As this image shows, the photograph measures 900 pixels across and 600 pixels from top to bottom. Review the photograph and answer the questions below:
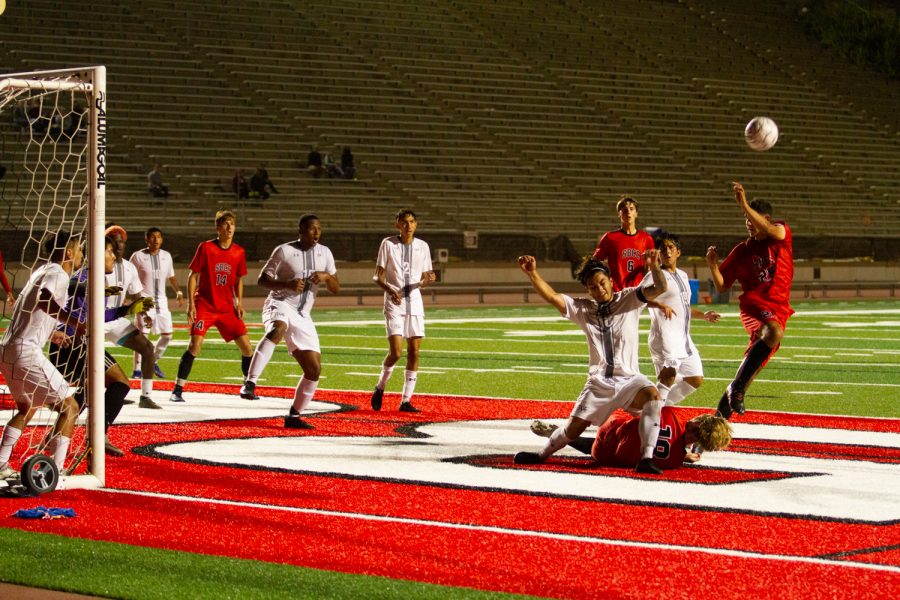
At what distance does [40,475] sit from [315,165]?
35290mm

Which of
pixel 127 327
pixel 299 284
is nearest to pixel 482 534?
pixel 127 327

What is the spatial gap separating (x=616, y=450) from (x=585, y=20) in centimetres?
5055

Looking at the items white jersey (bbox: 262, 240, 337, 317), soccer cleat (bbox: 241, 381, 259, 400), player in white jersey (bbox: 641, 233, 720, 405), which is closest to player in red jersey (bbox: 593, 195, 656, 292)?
player in white jersey (bbox: 641, 233, 720, 405)

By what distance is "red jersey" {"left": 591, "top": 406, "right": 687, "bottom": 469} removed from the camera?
938 centimetres

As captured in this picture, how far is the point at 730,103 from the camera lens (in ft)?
184

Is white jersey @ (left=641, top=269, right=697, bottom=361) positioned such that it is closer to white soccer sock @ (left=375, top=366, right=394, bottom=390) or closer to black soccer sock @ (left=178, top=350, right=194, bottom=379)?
white soccer sock @ (left=375, top=366, right=394, bottom=390)

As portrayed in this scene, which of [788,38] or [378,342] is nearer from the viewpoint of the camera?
[378,342]

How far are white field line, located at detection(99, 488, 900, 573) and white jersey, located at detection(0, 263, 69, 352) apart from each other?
97cm

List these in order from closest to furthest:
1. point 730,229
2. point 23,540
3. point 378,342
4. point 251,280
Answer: point 23,540, point 378,342, point 251,280, point 730,229

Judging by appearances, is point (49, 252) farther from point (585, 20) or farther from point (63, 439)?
point (585, 20)

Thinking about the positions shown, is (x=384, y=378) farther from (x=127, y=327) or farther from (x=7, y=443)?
(x=7, y=443)

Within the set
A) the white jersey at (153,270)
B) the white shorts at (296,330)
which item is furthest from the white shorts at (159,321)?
the white shorts at (296,330)

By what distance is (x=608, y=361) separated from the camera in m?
9.47

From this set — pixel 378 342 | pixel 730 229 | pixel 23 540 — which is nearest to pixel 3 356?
pixel 23 540
